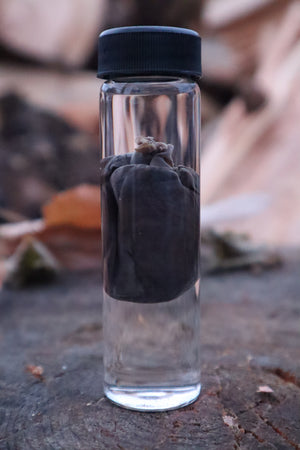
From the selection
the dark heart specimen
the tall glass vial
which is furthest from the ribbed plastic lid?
the dark heart specimen

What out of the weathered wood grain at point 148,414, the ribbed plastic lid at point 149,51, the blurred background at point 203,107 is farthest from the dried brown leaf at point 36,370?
the blurred background at point 203,107

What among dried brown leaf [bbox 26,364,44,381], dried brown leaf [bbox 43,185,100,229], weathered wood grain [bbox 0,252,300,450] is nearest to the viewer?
weathered wood grain [bbox 0,252,300,450]

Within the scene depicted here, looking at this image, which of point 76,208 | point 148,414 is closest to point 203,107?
point 76,208

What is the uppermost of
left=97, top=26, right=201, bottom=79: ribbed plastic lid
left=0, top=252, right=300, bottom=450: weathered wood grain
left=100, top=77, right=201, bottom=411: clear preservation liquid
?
left=97, top=26, right=201, bottom=79: ribbed plastic lid

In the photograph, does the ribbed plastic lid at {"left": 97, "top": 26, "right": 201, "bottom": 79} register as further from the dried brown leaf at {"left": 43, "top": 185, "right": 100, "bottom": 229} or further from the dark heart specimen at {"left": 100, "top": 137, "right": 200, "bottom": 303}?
the dried brown leaf at {"left": 43, "top": 185, "right": 100, "bottom": 229}

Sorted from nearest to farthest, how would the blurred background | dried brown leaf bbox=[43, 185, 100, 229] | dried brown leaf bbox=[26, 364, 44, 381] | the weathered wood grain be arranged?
the weathered wood grain, dried brown leaf bbox=[26, 364, 44, 381], dried brown leaf bbox=[43, 185, 100, 229], the blurred background

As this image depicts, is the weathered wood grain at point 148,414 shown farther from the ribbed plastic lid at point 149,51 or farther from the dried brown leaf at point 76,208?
the ribbed plastic lid at point 149,51

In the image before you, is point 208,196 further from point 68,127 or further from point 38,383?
Result: point 38,383
